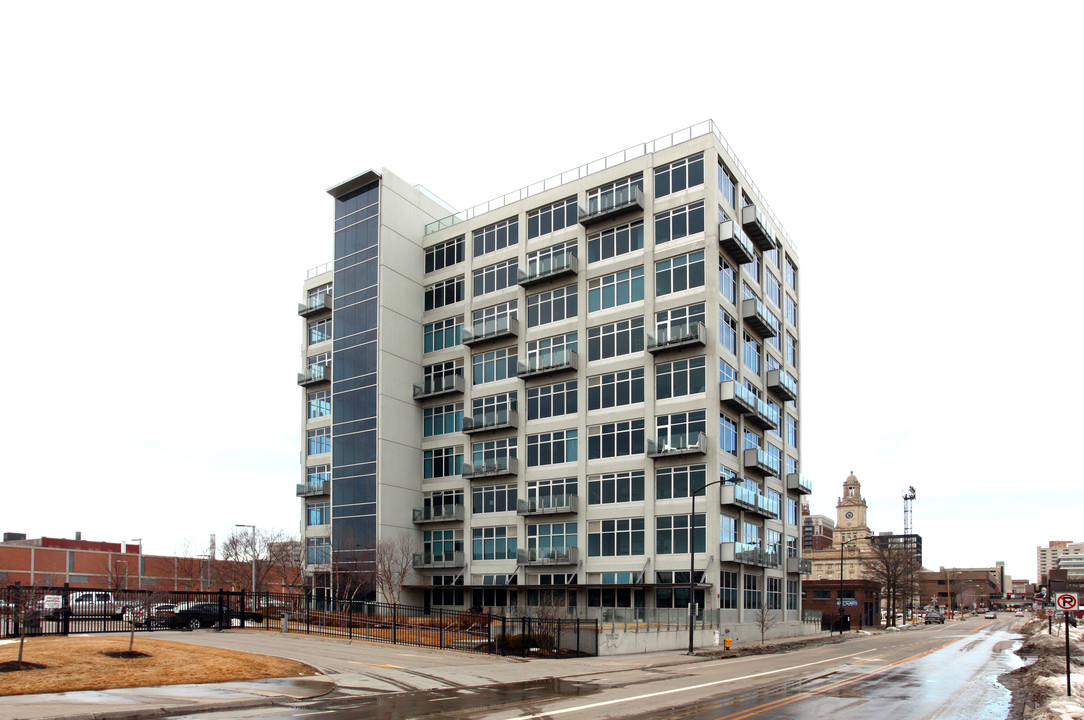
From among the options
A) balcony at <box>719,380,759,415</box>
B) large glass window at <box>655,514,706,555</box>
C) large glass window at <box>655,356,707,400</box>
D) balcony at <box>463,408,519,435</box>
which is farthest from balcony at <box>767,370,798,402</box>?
balcony at <box>463,408,519,435</box>

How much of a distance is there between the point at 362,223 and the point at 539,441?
25.8m

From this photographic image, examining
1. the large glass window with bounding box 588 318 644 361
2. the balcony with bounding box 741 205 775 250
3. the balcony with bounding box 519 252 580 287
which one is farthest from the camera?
the balcony with bounding box 519 252 580 287

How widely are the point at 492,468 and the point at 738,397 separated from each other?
20.8 meters

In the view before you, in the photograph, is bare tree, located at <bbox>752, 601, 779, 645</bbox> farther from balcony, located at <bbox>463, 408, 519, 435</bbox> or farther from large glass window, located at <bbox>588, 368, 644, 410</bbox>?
balcony, located at <bbox>463, 408, 519, 435</bbox>

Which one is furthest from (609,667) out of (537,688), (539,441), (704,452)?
(539,441)

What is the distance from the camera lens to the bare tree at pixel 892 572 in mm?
124219

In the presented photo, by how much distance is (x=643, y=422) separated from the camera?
63.3m

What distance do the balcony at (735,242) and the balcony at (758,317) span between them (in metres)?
3.35

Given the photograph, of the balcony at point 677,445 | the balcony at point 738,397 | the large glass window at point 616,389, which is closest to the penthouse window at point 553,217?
the large glass window at point 616,389

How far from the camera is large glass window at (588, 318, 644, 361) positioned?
6462cm

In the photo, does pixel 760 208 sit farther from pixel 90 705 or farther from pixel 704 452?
pixel 90 705

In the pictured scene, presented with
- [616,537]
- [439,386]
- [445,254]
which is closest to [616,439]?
[616,537]

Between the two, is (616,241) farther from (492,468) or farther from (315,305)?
(315,305)

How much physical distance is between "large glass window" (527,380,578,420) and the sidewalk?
25.5m
